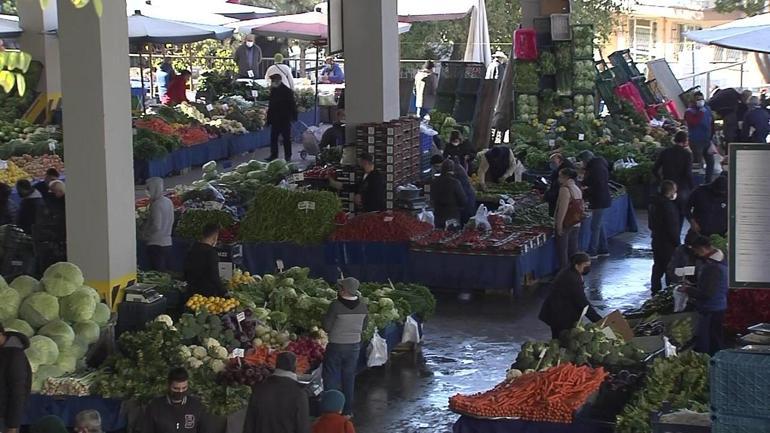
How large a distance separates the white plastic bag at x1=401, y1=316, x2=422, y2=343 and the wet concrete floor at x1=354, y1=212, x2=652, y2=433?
0.17m

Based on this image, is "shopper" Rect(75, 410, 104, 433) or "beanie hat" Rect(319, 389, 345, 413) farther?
"beanie hat" Rect(319, 389, 345, 413)

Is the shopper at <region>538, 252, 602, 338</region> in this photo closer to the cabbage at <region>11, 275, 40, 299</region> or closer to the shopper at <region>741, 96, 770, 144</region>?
the cabbage at <region>11, 275, 40, 299</region>

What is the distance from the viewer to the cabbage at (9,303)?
10953 mm

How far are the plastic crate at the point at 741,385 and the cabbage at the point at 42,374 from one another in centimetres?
577

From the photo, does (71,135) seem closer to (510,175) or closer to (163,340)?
(163,340)

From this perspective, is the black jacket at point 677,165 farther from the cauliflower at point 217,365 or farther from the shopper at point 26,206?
the cauliflower at point 217,365

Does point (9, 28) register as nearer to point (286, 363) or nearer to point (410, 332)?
point (410, 332)

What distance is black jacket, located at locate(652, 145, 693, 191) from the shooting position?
681 inches

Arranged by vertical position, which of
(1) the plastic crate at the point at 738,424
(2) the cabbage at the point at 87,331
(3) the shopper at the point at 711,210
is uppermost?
(3) the shopper at the point at 711,210

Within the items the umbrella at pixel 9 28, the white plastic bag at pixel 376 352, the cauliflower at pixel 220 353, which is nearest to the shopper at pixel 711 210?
the white plastic bag at pixel 376 352

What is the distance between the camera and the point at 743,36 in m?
19.2

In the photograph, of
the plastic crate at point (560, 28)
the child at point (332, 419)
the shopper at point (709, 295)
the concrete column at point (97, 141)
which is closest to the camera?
the child at point (332, 419)

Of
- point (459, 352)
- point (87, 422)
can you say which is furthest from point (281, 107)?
point (87, 422)

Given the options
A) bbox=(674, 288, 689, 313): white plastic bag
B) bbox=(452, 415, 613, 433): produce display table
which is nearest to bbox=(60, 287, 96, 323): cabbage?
bbox=(452, 415, 613, 433): produce display table
